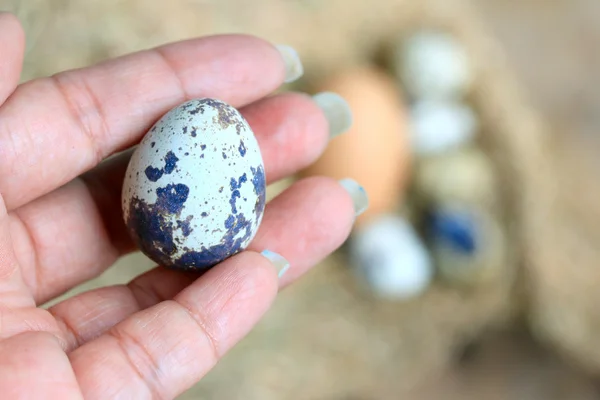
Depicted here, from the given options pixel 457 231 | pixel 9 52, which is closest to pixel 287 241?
pixel 9 52

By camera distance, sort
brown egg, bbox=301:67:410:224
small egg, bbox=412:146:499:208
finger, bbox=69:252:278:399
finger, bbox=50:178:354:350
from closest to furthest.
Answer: finger, bbox=69:252:278:399 → finger, bbox=50:178:354:350 → brown egg, bbox=301:67:410:224 → small egg, bbox=412:146:499:208

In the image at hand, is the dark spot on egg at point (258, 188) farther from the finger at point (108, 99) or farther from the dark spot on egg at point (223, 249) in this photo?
the finger at point (108, 99)

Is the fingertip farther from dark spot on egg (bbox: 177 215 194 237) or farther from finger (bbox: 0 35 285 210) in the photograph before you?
dark spot on egg (bbox: 177 215 194 237)

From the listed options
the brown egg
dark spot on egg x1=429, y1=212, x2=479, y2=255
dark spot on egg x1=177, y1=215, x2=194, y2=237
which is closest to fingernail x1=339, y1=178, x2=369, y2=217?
dark spot on egg x1=177, y1=215, x2=194, y2=237

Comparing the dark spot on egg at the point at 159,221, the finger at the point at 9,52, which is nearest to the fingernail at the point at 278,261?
the dark spot on egg at the point at 159,221

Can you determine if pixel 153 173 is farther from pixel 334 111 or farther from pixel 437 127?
pixel 437 127

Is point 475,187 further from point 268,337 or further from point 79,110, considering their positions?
point 79,110

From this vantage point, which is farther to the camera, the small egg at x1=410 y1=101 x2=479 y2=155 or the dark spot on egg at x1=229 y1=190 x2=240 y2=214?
the small egg at x1=410 y1=101 x2=479 y2=155

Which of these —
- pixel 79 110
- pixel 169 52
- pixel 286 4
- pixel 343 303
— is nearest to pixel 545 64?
pixel 286 4
